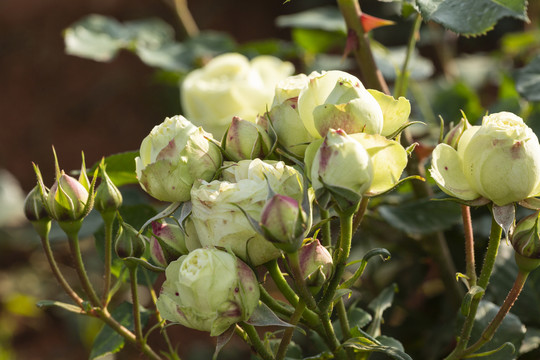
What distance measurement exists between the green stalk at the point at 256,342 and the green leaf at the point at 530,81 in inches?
15.1

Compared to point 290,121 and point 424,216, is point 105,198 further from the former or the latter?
point 424,216

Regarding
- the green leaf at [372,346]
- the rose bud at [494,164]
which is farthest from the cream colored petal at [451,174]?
the green leaf at [372,346]

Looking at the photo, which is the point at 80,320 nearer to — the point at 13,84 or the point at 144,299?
the point at 144,299

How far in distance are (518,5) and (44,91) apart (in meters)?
1.64

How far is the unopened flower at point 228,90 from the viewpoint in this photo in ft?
2.35

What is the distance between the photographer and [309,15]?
3.22ft

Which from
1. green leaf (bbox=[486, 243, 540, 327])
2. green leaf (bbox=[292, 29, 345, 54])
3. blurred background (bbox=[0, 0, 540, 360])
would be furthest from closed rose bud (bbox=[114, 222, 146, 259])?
blurred background (bbox=[0, 0, 540, 360])

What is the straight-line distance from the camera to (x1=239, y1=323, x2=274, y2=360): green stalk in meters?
0.39

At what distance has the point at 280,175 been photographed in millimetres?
370

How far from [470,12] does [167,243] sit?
0.30 metres

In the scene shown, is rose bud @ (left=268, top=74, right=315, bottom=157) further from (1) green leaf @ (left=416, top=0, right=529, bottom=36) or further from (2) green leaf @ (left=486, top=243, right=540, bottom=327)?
(2) green leaf @ (left=486, top=243, right=540, bottom=327)

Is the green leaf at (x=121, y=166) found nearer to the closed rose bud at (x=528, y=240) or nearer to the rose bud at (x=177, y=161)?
the rose bud at (x=177, y=161)

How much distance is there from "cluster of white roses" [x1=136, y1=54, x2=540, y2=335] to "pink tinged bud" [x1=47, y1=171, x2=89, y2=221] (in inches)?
1.8

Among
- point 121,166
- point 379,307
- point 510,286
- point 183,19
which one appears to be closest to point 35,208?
point 121,166
